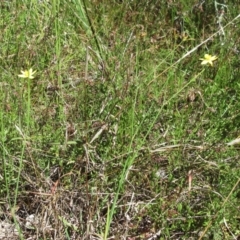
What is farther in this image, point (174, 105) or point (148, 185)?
point (174, 105)

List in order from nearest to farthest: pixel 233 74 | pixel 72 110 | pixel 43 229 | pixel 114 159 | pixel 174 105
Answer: pixel 43 229 < pixel 114 159 < pixel 72 110 < pixel 174 105 < pixel 233 74

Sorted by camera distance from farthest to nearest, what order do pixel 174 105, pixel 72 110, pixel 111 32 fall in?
pixel 111 32 < pixel 174 105 < pixel 72 110

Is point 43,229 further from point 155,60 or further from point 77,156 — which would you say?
point 155,60

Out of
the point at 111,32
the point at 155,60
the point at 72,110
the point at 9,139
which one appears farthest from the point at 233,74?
the point at 9,139

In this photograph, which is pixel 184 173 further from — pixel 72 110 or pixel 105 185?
pixel 72 110

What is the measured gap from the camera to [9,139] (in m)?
2.15

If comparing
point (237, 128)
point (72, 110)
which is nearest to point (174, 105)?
point (237, 128)

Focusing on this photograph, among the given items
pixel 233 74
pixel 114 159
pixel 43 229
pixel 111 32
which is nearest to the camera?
pixel 43 229

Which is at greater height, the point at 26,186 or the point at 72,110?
the point at 72,110

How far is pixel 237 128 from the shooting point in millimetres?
2322

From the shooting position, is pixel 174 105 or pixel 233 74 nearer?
pixel 174 105

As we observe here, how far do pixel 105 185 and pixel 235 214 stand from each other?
454mm

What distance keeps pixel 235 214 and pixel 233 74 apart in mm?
808

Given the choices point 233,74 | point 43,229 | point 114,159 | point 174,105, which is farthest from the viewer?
point 233,74
